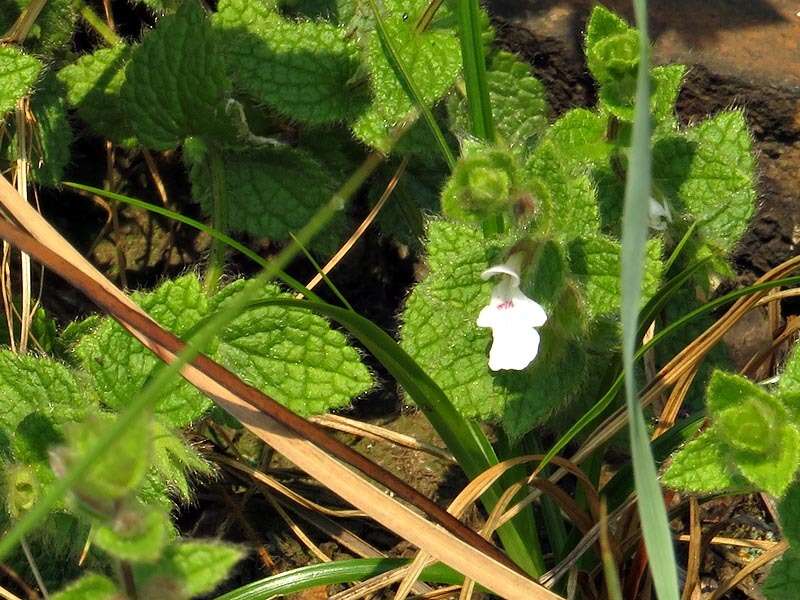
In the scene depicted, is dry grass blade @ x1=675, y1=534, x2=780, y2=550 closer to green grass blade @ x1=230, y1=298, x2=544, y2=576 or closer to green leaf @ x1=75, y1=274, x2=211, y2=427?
green grass blade @ x1=230, y1=298, x2=544, y2=576

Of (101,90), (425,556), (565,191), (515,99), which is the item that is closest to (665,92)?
(565,191)

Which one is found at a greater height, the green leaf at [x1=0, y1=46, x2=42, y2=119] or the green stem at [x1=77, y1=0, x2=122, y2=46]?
the green stem at [x1=77, y1=0, x2=122, y2=46]

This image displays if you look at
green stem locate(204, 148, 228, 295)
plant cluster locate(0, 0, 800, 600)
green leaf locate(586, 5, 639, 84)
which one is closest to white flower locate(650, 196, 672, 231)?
plant cluster locate(0, 0, 800, 600)

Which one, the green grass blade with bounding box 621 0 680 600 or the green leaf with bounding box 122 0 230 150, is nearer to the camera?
the green grass blade with bounding box 621 0 680 600

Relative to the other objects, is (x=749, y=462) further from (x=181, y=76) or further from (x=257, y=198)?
(x=181, y=76)

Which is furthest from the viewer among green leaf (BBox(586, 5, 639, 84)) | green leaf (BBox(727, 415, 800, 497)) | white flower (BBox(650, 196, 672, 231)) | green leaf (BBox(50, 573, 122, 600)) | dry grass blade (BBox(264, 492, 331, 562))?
dry grass blade (BBox(264, 492, 331, 562))

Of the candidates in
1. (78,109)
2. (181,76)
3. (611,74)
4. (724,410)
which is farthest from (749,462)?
(78,109)
